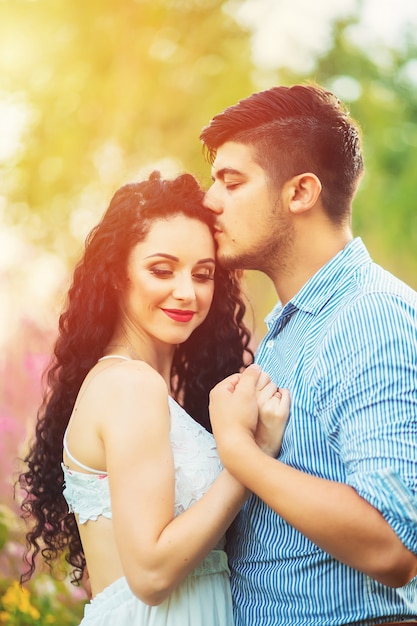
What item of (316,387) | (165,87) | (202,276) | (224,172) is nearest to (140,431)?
(316,387)

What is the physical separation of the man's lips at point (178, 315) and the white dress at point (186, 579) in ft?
0.95

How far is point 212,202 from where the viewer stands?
2.64 metres

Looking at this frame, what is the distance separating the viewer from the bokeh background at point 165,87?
6.83 meters

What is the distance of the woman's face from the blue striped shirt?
315mm

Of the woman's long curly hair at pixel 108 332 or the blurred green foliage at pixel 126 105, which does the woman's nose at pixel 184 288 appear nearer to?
the woman's long curly hair at pixel 108 332

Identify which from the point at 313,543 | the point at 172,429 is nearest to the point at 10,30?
the point at 172,429

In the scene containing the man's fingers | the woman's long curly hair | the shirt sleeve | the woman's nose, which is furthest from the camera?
the woman's long curly hair

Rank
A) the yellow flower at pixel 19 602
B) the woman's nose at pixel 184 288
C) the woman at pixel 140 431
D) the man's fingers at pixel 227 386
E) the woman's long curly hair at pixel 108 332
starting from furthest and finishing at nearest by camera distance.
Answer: the yellow flower at pixel 19 602 → the woman's long curly hair at pixel 108 332 → the woman's nose at pixel 184 288 → the man's fingers at pixel 227 386 → the woman at pixel 140 431

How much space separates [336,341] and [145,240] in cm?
74

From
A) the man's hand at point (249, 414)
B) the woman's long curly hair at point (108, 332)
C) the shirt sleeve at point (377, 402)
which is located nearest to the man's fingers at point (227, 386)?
the man's hand at point (249, 414)

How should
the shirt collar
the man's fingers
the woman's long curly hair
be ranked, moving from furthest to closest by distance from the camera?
the woman's long curly hair → the shirt collar → the man's fingers

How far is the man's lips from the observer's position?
255cm

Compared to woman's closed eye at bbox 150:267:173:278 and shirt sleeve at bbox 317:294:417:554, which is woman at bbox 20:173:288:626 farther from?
shirt sleeve at bbox 317:294:417:554

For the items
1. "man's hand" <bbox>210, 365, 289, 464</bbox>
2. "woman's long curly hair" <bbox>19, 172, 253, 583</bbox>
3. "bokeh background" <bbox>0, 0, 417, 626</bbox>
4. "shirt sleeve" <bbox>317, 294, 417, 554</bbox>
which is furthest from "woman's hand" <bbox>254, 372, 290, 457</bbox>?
"bokeh background" <bbox>0, 0, 417, 626</bbox>
